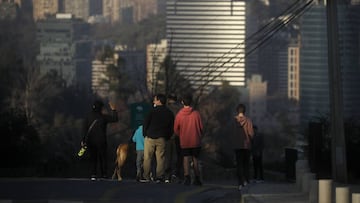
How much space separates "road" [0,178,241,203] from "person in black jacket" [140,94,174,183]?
0.61 meters

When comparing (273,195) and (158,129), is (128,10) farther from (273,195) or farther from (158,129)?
(273,195)

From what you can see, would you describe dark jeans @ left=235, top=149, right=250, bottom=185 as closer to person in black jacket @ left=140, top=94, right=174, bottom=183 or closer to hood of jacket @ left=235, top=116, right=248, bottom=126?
hood of jacket @ left=235, top=116, right=248, bottom=126

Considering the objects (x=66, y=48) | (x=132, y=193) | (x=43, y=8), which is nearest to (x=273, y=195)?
(x=132, y=193)

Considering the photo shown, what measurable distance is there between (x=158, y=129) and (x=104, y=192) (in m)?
2.29

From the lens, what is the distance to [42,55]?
286 feet

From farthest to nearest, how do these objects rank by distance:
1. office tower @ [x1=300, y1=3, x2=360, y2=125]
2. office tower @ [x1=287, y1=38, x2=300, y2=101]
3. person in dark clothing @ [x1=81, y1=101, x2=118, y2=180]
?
1. office tower @ [x1=287, y1=38, x2=300, y2=101]
2. office tower @ [x1=300, y1=3, x2=360, y2=125]
3. person in dark clothing @ [x1=81, y1=101, x2=118, y2=180]

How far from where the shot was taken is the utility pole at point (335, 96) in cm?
1606

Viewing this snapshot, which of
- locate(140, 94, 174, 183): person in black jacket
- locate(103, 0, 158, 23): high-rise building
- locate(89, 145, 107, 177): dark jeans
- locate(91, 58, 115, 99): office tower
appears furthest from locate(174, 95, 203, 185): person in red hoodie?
locate(103, 0, 158, 23): high-rise building

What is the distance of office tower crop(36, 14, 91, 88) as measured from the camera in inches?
3206

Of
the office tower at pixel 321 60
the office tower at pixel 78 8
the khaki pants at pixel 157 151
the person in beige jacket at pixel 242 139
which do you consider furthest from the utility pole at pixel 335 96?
the office tower at pixel 78 8

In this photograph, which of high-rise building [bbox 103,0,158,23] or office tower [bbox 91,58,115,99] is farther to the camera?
high-rise building [bbox 103,0,158,23]

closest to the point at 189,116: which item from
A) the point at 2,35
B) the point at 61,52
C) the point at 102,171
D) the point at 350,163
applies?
the point at 102,171

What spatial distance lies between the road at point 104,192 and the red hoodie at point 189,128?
701 mm

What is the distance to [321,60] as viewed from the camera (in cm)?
7675
